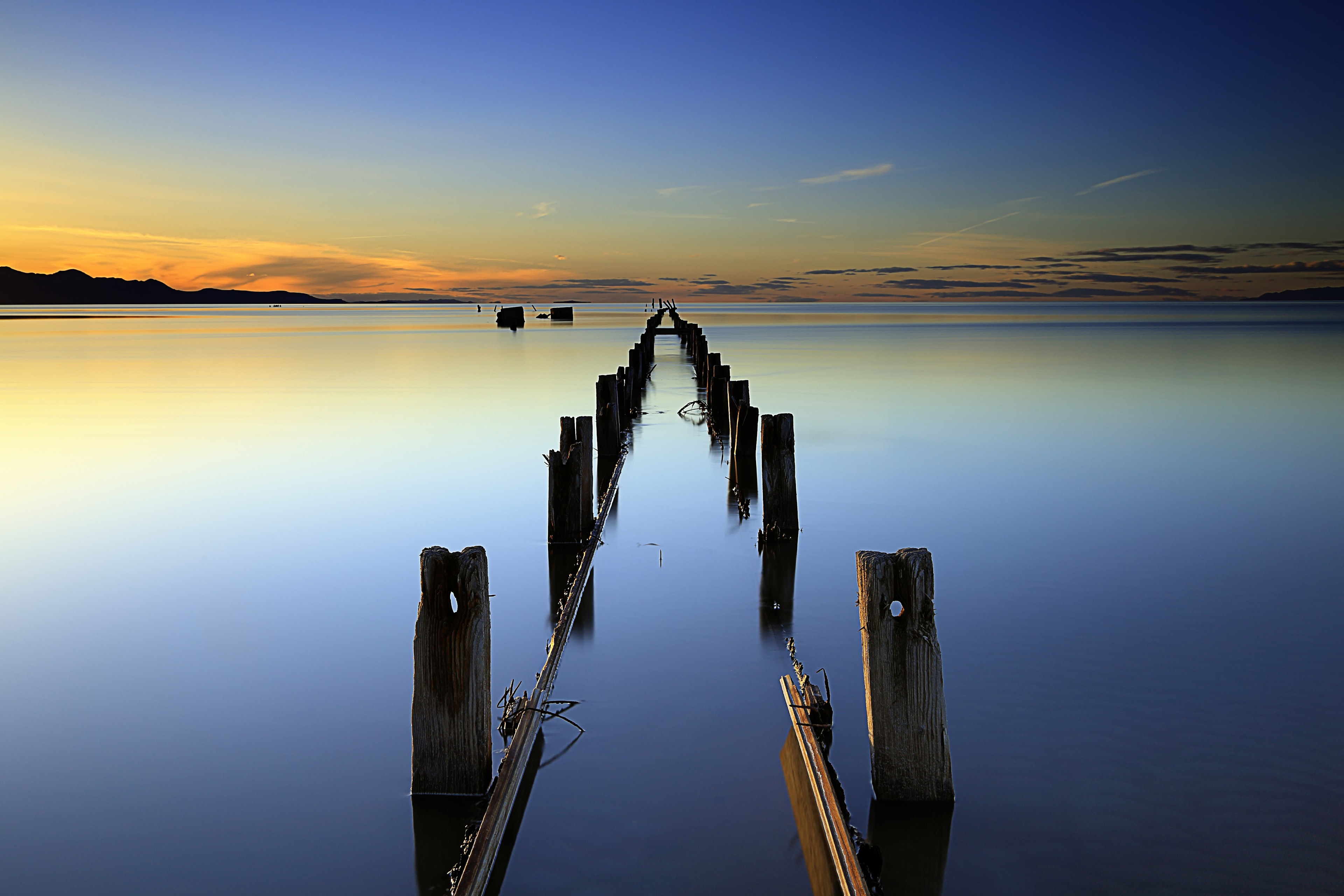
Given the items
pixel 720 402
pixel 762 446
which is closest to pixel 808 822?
pixel 762 446

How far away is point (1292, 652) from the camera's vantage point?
18.9 feet

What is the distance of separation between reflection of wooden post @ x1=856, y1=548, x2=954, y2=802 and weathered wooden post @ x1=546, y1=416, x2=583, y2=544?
4.54 m

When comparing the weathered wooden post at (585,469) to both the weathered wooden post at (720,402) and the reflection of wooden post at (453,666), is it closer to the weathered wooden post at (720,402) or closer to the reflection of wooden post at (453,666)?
the reflection of wooden post at (453,666)

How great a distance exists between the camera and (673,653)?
5.69 metres

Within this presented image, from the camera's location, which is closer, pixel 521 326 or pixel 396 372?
pixel 396 372

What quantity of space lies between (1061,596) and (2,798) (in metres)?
6.47

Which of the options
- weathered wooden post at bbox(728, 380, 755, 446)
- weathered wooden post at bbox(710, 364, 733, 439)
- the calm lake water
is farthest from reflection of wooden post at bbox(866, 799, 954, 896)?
weathered wooden post at bbox(710, 364, 733, 439)

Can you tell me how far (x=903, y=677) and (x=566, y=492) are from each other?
4888mm

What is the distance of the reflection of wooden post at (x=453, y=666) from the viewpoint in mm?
3314

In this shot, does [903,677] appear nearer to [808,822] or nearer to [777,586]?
[808,822]

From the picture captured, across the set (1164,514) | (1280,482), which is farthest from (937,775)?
(1280,482)

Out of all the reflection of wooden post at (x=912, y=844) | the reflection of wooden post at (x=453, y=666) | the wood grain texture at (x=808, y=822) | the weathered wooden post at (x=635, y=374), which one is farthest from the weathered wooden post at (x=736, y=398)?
the reflection of wooden post at (x=453, y=666)

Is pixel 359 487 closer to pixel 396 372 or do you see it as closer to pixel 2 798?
pixel 2 798

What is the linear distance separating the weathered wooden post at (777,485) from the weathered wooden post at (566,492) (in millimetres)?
1575
